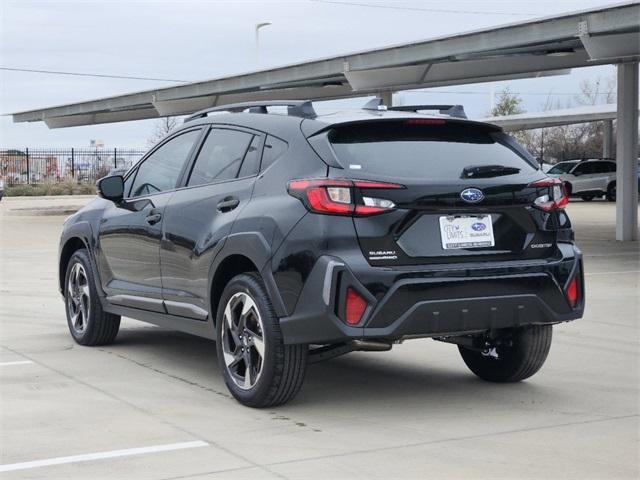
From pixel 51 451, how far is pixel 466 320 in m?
2.31

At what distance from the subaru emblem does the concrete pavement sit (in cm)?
123

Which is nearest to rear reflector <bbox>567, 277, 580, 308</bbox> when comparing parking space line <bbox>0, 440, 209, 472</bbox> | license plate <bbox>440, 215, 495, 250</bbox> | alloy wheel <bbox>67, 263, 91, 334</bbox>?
license plate <bbox>440, 215, 495, 250</bbox>

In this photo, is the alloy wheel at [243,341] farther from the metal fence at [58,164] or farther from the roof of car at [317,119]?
the metal fence at [58,164]

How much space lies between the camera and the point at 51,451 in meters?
5.48

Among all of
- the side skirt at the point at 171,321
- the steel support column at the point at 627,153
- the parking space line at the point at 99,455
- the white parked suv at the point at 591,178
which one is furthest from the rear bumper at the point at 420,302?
the white parked suv at the point at 591,178

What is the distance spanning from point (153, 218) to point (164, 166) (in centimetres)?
51

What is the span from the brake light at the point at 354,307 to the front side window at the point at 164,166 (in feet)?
7.51

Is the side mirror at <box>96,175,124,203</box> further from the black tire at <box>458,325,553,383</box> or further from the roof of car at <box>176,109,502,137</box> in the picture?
the black tire at <box>458,325,553,383</box>

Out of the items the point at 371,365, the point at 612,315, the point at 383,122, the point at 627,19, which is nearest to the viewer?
the point at 383,122

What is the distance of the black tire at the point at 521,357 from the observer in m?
7.02

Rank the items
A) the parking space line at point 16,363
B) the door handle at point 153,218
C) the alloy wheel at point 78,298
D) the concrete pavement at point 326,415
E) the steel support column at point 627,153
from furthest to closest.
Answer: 1. the steel support column at point 627,153
2. the alloy wheel at point 78,298
3. the parking space line at point 16,363
4. the door handle at point 153,218
5. the concrete pavement at point 326,415

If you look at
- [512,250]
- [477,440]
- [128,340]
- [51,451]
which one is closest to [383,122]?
[512,250]

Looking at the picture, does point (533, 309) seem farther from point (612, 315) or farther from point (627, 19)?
point (627, 19)

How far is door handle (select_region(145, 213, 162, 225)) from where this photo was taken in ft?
25.0
